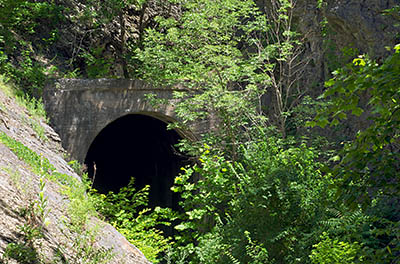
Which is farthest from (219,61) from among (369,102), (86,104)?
(369,102)

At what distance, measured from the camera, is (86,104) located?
34.0ft

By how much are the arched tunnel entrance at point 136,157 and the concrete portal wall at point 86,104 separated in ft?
12.1

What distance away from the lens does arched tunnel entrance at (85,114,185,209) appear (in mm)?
15177

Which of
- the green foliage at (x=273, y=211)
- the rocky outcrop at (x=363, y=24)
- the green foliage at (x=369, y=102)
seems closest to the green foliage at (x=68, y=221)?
the green foliage at (x=273, y=211)

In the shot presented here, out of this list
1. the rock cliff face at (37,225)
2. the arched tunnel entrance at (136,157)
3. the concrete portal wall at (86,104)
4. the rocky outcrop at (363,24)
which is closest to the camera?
the rock cliff face at (37,225)

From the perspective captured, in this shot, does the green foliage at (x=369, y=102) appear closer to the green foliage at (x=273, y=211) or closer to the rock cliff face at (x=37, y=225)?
the rock cliff face at (x=37, y=225)

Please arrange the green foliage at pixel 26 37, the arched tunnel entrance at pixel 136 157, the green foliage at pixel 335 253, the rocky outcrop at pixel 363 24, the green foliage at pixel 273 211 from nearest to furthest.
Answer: the green foliage at pixel 335 253 → the green foliage at pixel 273 211 → the rocky outcrop at pixel 363 24 → the green foliage at pixel 26 37 → the arched tunnel entrance at pixel 136 157

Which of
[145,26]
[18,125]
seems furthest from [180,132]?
[18,125]

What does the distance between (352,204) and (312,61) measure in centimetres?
877

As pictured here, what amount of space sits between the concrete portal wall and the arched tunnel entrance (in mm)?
3703

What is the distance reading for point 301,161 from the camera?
7.05 meters

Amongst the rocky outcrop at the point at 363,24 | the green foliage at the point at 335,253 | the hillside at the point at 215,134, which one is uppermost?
the rocky outcrop at the point at 363,24

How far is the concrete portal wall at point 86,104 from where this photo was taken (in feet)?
33.0

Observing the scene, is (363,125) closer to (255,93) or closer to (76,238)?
(255,93)
